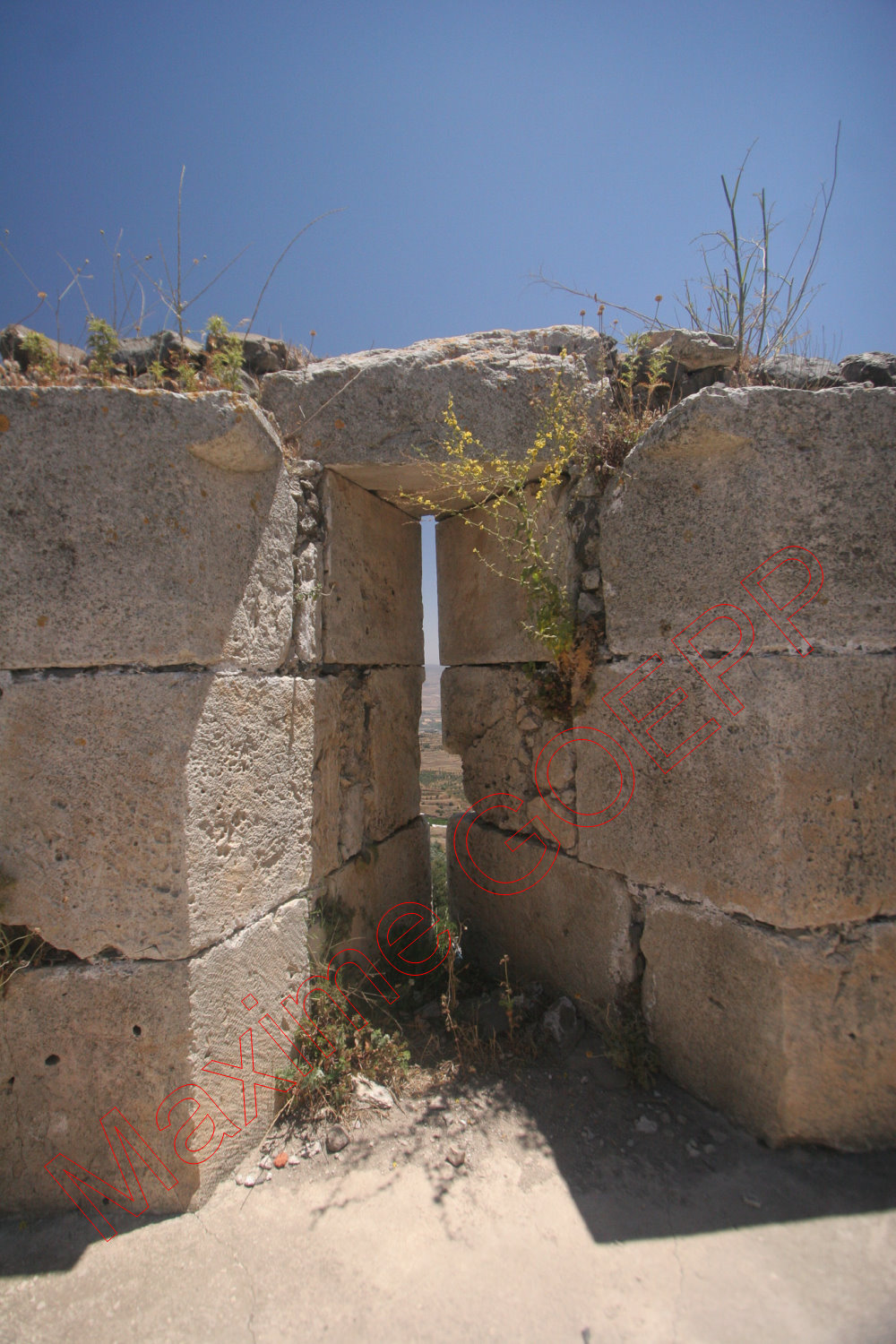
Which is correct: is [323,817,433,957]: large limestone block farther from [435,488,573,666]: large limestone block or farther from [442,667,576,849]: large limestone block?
[435,488,573,666]: large limestone block

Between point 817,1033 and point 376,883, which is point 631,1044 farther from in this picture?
point 376,883

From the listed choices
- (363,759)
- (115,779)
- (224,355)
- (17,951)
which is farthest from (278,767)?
(224,355)

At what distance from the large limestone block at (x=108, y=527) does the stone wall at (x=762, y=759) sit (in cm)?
147

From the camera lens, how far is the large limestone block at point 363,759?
2836 mm

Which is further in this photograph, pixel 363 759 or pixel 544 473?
pixel 363 759

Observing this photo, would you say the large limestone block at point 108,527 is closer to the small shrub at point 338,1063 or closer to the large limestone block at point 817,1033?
the small shrub at point 338,1063

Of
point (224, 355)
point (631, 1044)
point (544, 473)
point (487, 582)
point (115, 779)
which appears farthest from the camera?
point (487, 582)

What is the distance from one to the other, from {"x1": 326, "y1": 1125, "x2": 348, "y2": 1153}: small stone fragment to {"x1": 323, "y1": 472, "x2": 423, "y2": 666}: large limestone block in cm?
167

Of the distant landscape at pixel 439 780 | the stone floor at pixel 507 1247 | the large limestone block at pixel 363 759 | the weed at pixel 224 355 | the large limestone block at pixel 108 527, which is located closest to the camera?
the stone floor at pixel 507 1247

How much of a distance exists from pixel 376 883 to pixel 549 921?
821 millimetres

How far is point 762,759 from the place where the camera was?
2.23m

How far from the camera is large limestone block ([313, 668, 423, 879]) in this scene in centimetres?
284

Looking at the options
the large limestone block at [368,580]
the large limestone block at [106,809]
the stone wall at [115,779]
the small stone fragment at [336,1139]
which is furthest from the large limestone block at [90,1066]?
the large limestone block at [368,580]

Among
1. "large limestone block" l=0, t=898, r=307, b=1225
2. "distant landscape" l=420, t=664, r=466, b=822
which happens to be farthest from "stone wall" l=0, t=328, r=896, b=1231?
"distant landscape" l=420, t=664, r=466, b=822
